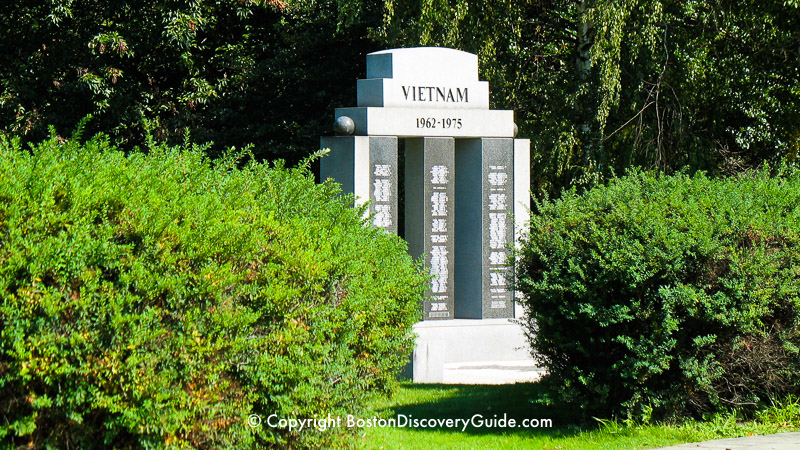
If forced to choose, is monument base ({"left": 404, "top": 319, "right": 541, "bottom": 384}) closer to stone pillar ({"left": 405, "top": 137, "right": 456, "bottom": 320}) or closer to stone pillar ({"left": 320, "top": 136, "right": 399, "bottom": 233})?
stone pillar ({"left": 405, "top": 137, "right": 456, "bottom": 320})

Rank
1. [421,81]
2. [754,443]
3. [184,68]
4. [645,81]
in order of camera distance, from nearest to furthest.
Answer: [754,443], [421,81], [645,81], [184,68]

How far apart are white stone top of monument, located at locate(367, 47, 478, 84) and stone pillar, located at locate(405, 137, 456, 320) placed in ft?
2.80

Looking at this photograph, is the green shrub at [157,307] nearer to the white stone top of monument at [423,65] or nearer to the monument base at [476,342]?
the monument base at [476,342]

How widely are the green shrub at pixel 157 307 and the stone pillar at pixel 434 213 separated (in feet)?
24.0

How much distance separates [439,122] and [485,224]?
1.58m

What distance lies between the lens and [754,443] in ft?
23.0

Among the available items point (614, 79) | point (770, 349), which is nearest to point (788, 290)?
point (770, 349)

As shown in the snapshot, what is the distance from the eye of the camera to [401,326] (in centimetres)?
678

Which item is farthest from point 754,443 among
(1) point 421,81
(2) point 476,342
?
(1) point 421,81

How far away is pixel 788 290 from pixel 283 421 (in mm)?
4311

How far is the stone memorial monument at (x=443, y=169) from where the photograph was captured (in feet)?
40.6

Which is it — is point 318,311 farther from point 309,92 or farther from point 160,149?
point 309,92

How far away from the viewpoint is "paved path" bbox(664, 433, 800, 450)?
22.4 ft

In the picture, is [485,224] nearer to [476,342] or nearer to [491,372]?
[476,342]
